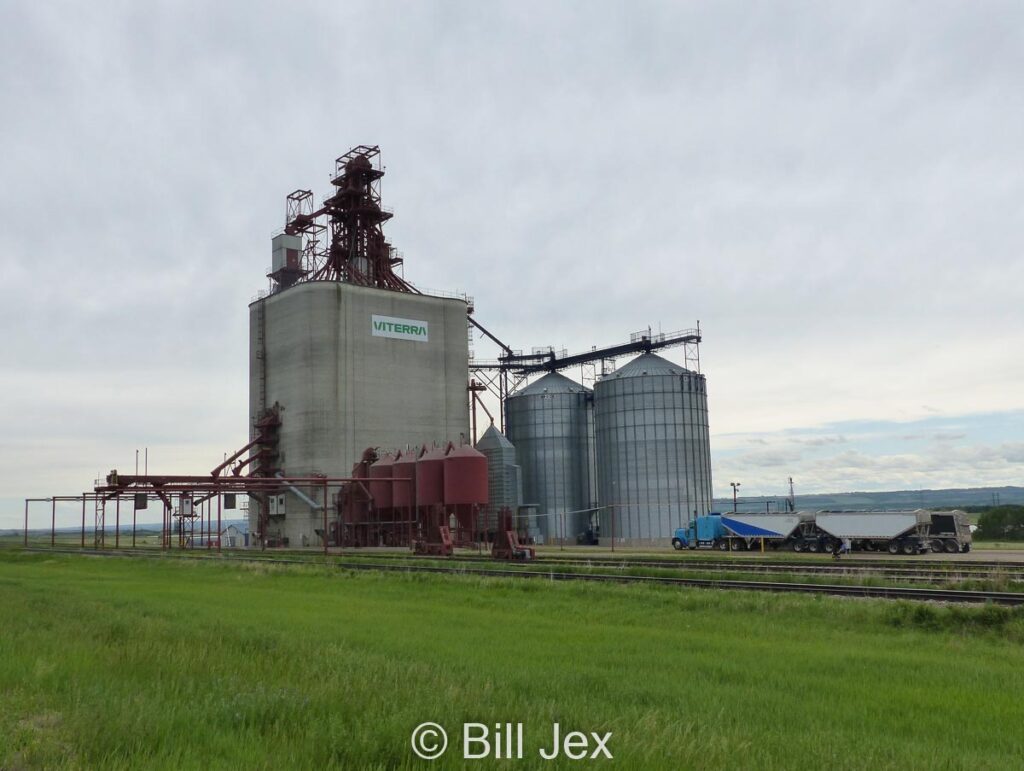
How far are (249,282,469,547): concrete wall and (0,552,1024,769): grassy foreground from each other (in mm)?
56145

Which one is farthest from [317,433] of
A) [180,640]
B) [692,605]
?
[180,640]

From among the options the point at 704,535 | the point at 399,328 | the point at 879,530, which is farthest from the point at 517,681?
the point at 399,328

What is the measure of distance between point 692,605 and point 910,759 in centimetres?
1496

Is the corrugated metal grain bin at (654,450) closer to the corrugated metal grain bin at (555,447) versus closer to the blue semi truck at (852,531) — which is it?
the corrugated metal grain bin at (555,447)

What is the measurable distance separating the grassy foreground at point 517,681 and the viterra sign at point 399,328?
201 feet

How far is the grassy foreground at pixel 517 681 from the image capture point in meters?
7.68

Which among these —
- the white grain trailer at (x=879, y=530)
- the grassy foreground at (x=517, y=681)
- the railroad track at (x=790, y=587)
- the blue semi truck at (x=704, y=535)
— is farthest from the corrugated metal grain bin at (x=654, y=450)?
the grassy foreground at (x=517, y=681)

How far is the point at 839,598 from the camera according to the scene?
23234mm

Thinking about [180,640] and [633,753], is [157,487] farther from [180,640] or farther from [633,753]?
[633,753]

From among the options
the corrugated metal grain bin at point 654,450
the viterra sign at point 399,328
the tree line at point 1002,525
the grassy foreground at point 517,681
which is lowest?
the tree line at point 1002,525

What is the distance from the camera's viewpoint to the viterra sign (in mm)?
83500

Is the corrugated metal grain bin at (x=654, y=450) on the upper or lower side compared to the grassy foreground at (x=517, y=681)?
upper

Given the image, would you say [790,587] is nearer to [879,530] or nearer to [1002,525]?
[879,530]

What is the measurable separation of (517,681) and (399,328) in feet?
246
